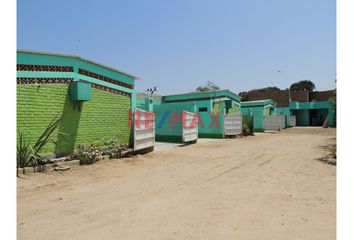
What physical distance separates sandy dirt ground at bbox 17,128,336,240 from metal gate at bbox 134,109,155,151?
2565mm

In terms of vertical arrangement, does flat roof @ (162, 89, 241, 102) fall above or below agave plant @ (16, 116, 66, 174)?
above

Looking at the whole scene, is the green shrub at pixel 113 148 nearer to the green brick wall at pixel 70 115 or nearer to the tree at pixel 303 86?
the green brick wall at pixel 70 115

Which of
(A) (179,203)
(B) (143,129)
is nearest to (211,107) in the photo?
(B) (143,129)

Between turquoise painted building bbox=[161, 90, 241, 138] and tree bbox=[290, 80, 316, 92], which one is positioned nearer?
turquoise painted building bbox=[161, 90, 241, 138]

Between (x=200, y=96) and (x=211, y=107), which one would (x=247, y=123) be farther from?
(x=200, y=96)

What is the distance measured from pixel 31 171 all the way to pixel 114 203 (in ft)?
12.1

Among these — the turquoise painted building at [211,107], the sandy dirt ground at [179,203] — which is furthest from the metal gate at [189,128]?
the sandy dirt ground at [179,203]

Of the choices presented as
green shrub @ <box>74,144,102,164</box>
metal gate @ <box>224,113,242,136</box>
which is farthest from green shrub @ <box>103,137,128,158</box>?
metal gate @ <box>224,113,242,136</box>

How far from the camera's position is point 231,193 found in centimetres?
Answer: 598

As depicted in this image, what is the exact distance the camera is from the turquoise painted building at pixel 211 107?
21.3m

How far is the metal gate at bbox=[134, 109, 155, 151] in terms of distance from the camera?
38.0ft

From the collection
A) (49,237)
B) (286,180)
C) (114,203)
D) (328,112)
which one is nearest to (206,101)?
(286,180)

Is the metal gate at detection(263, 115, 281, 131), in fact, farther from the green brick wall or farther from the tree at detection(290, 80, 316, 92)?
the tree at detection(290, 80, 316, 92)

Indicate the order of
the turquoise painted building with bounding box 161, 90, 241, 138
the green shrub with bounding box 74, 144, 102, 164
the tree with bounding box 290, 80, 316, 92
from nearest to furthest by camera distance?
the green shrub with bounding box 74, 144, 102, 164, the turquoise painted building with bounding box 161, 90, 241, 138, the tree with bounding box 290, 80, 316, 92
